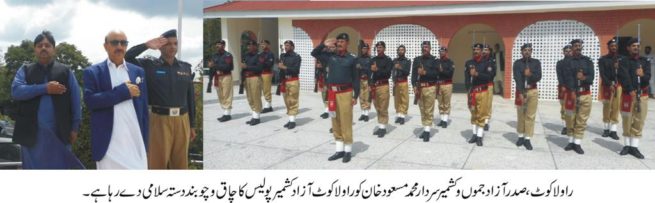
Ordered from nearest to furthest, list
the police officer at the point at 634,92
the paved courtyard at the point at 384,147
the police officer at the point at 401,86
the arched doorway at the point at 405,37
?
the paved courtyard at the point at 384,147
the police officer at the point at 634,92
the police officer at the point at 401,86
the arched doorway at the point at 405,37

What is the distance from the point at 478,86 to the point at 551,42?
219 centimetres

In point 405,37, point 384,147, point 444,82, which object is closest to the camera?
point 384,147

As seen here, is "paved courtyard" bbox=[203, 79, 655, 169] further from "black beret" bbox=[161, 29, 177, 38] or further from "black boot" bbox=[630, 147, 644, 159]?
"black beret" bbox=[161, 29, 177, 38]

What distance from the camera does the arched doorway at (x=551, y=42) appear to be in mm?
6199

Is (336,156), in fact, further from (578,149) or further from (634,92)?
(634,92)

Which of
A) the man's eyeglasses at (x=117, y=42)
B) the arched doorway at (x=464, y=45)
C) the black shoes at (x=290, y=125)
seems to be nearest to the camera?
the man's eyeglasses at (x=117, y=42)

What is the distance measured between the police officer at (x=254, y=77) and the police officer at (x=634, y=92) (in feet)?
11.9

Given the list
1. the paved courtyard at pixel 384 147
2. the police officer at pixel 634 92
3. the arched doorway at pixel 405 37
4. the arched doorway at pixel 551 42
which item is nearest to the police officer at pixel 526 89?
the paved courtyard at pixel 384 147

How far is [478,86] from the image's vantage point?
486cm

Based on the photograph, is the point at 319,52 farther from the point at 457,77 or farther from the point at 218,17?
the point at 457,77

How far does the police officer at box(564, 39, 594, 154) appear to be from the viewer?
4.41 meters

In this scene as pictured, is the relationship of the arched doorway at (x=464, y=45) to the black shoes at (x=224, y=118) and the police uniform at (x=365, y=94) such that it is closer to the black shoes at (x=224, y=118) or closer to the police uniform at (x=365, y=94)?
the police uniform at (x=365, y=94)

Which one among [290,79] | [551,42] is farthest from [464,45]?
[290,79]

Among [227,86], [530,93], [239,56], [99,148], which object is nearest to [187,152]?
[99,148]
